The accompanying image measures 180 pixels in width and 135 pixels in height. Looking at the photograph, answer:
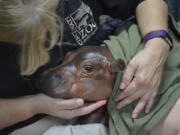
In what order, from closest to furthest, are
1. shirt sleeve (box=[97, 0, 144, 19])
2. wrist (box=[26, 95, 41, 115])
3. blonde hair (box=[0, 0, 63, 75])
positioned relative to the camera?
blonde hair (box=[0, 0, 63, 75]) → wrist (box=[26, 95, 41, 115]) → shirt sleeve (box=[97, 0, 144, 19])

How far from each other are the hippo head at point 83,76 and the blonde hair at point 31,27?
6cm

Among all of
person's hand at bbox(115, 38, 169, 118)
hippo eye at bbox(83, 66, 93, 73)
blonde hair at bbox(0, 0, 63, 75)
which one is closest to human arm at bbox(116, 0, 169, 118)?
person's hand at bbox(115, 38, 169, 118)

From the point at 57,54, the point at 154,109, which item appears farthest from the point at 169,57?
the point at 57,54

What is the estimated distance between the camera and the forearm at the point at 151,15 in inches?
46.7

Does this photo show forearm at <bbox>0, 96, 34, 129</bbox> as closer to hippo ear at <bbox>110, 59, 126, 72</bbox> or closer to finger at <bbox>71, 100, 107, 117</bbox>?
finger at <bbox>71, 100, 107, 117</bbox>

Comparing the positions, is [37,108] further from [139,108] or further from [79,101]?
[139,108]

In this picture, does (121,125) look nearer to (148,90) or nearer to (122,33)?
(148,90)

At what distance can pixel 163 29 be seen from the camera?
118 cm

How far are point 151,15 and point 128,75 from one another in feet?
0.84

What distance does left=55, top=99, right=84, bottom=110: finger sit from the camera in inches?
41.0

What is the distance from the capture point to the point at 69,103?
3.46ft

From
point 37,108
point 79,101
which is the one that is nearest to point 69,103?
point 79,101

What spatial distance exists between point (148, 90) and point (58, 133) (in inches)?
11.9

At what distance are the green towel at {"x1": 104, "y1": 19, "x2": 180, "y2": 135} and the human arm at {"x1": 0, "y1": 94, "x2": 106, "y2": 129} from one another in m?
0.07
